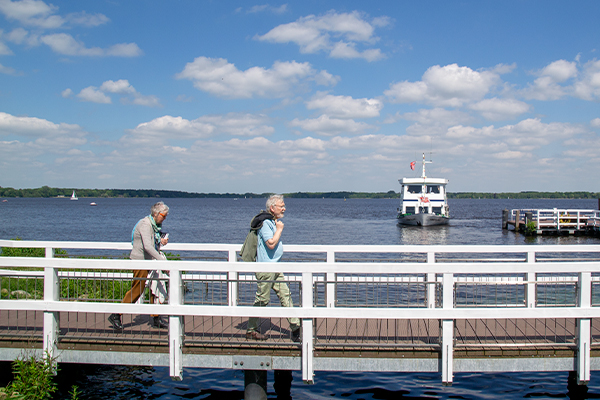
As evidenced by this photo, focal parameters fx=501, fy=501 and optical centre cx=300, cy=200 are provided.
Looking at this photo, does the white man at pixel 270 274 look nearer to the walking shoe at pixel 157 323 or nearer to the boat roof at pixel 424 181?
the walking shoe at pixel 157 323

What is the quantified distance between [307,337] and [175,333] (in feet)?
4.73

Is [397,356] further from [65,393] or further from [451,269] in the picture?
[65,393]

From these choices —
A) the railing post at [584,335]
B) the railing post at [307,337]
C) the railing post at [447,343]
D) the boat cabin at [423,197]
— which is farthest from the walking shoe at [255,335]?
the boat cabin at [423,197]

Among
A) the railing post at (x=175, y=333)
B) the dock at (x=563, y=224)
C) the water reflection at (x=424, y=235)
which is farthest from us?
the water reflection at (x=424, y=235)

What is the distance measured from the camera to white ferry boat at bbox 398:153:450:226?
4856 centimetres

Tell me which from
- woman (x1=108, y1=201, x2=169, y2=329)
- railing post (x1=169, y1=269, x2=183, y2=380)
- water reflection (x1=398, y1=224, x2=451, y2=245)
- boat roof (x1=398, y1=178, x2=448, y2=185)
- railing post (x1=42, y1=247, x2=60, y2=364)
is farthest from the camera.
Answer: boat roof (x1=398, y1=178, x2=448, y2=185)

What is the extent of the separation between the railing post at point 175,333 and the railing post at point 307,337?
136 centimetres

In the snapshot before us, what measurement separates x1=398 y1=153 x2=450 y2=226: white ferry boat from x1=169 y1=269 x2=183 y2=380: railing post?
44494mm

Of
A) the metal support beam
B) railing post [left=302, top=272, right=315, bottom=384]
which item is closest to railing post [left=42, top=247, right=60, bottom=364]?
the metal support beam

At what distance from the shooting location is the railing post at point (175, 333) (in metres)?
5.45

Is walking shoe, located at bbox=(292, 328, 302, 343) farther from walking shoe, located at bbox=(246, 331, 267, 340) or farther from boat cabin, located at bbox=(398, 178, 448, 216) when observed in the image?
boat cabin, located at bbox=(398, 178, 448, 216)

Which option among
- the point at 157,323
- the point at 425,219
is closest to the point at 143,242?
the point at 157,323

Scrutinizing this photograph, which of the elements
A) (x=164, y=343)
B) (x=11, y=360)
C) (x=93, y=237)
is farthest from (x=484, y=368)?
(x=93, y=237)

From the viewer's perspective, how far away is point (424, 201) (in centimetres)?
4997
